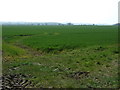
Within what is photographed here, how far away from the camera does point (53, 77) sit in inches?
558

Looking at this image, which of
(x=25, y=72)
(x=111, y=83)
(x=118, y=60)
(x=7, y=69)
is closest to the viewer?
(x=111, y=83)

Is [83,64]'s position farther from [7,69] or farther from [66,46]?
[66,46]

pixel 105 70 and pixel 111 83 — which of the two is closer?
pixel 111 83

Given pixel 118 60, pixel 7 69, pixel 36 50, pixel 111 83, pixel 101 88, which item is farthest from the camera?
pixel 36 50

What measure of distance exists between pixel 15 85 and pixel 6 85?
550 millimetres

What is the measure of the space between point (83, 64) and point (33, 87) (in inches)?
289

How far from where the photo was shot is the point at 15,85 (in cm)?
1285

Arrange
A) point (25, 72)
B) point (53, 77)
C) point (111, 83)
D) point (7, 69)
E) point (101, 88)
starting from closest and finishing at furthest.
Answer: point (101, 88) → point (111, 83) → point (53, 77) → point (25, 72) → point (7, 69)

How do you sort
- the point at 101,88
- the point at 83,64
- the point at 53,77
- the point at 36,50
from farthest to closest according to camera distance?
the point at 36,50 → the point at 83,64 → the point at 53,77 → the point at 101,88

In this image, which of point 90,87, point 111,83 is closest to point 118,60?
point 111,83

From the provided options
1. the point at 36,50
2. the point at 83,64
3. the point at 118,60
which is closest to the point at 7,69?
the point at 83,64

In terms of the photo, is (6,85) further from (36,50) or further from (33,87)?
(36,50)

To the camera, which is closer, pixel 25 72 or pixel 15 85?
pixel 15 85

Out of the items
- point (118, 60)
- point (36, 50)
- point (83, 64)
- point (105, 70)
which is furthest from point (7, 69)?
point (36, 50)
